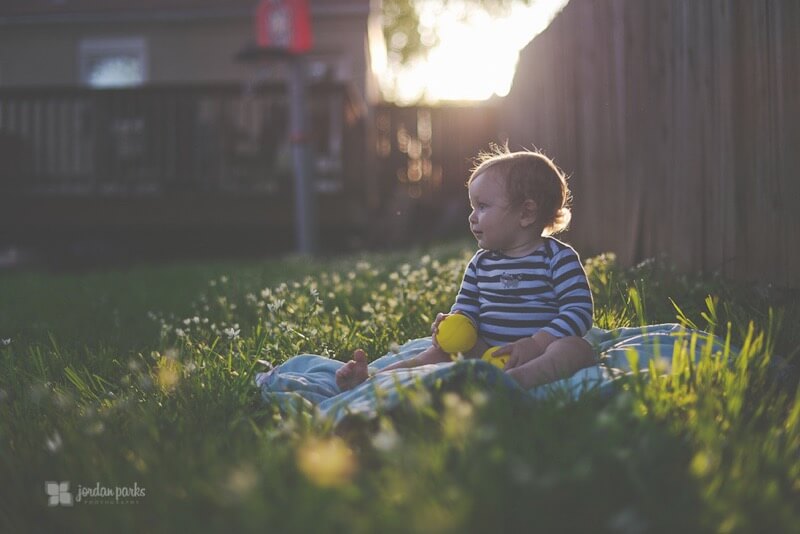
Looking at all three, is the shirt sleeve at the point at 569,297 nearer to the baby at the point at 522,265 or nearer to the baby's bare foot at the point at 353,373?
the baby at the point at 522,265

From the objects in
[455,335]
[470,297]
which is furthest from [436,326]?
[470,297]

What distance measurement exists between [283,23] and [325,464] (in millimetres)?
9563

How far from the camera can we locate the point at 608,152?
19.5 ft

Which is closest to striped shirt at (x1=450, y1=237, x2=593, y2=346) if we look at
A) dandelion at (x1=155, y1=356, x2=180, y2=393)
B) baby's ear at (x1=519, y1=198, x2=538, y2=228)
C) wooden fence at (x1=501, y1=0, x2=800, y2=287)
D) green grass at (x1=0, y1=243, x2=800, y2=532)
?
baby's ear at (x1=519, y1=198, x2=538, y2=228)

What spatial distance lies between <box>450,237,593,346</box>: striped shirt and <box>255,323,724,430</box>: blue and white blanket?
170 mm

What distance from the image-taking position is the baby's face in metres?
3.01

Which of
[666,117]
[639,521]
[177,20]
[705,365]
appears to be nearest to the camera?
[639,521]

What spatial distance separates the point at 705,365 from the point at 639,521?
993 mm

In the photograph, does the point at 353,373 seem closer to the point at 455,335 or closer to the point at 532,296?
the point at 455,335

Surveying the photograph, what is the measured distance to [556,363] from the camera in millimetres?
2709

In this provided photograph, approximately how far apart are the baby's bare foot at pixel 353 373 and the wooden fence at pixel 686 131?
2.13 metres

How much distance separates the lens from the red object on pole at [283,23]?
10.2 meters

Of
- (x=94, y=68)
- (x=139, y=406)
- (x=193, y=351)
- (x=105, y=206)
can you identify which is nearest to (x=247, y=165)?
(x=105, y=206)

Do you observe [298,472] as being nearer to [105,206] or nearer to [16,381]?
[16,381]
